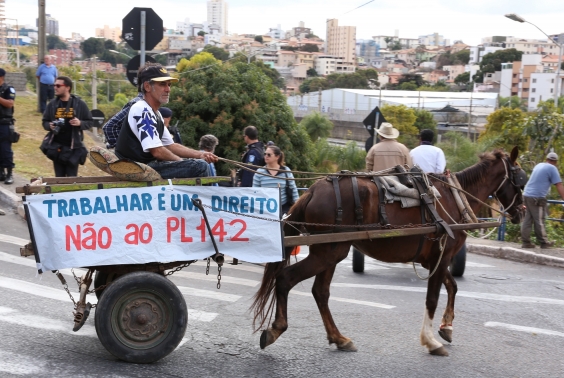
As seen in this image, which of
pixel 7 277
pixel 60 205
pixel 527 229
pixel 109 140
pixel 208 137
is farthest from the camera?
pixel 527 229

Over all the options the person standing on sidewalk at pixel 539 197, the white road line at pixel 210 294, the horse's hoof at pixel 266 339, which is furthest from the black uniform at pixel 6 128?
the person standing on sidewalk at pixel 539 197

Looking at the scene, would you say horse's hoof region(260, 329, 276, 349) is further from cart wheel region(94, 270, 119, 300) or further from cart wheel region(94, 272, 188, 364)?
cart wheel region(94, 270, 119, 300)

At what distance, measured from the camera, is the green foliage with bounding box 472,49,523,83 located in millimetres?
148125

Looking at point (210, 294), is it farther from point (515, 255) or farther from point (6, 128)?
point (515, 255)

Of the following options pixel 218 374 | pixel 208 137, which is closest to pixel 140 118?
pixel 218 374

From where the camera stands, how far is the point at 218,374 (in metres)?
5.55

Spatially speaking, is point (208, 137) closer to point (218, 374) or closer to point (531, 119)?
point (218, 374)

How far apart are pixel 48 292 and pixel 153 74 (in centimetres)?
295

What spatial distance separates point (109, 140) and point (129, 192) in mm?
862

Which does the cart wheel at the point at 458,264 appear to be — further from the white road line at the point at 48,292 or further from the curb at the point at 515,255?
the white road line at the point at 48,292

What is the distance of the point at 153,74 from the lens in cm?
598

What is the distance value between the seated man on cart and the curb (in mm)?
7357

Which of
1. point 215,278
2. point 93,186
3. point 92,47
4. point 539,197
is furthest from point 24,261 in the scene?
point 92,47

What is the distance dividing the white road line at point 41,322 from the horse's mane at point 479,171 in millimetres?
4050
